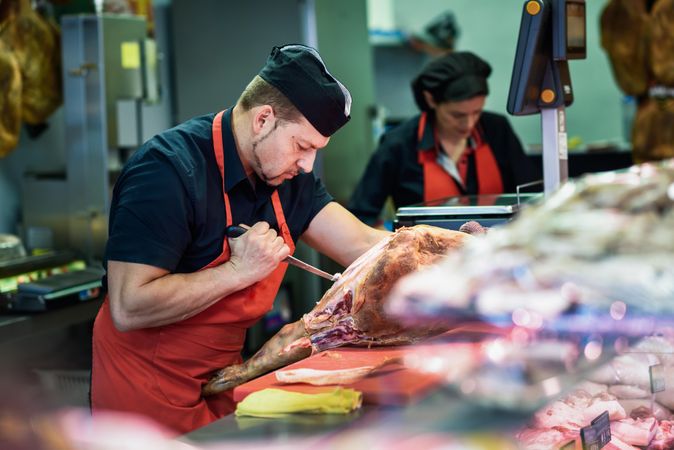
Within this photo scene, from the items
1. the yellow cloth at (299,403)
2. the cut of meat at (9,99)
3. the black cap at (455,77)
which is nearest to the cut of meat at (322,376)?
the yellow cloth at (299,403)

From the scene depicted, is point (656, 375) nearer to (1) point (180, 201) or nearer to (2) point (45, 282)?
(1) point (180, 201)

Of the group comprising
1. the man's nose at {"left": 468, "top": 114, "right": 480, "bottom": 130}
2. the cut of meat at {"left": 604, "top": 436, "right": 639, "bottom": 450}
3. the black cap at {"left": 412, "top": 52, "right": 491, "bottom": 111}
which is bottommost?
the cut of meat at {"left": 604, "top": 436, "right": 639, "bottom": 450}

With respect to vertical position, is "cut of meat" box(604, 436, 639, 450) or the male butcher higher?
the male butcher

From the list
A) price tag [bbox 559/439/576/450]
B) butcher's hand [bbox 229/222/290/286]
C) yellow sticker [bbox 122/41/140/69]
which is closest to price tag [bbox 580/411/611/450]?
price tag [bbox 559/439/576/450]

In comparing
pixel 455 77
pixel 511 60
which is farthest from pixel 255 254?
pixel 511 60

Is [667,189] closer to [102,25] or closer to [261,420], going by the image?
[261,420]

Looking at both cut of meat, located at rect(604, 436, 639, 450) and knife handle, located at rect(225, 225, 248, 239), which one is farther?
knife handle, located at rect(225, 225, 248, 239)

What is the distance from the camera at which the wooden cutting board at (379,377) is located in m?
1.50

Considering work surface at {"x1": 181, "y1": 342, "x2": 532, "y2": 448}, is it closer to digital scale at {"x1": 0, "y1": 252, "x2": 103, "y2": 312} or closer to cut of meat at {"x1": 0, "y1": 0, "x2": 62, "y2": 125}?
digital scale at {"x1": 0, "y1": 252, "x2": 103, "y2": 312}

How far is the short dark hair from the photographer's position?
2.71 m

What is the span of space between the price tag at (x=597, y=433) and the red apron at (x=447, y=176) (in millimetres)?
2408

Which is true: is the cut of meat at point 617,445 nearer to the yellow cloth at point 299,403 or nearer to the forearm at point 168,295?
the yellow cloth at point 299,403

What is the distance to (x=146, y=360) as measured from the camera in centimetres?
276

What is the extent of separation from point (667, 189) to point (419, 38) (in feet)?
23.9
